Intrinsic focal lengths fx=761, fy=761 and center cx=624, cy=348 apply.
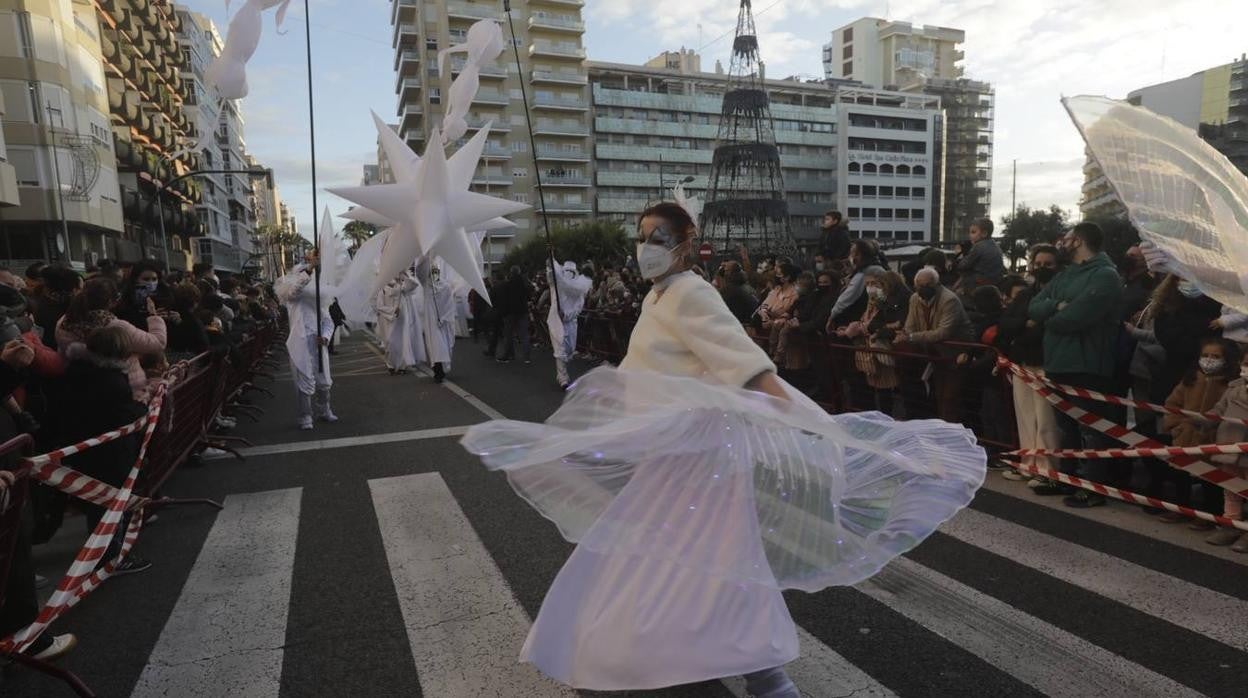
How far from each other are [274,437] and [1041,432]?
792cm

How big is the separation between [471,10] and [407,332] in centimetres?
7236

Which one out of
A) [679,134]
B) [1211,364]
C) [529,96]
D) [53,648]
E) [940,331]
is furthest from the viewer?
[679,134]

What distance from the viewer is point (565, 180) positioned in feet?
273

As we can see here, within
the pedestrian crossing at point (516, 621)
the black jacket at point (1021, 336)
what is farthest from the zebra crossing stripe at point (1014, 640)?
the black jacket at point (1021, 336)

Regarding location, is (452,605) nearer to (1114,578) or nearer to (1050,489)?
(1114,578)

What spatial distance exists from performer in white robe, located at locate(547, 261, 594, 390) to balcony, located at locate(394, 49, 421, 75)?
79046 mm

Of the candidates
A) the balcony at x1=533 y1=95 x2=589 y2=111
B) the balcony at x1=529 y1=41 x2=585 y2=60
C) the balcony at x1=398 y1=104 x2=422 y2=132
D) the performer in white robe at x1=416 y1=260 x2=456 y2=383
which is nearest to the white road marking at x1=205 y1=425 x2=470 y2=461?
the performer in white robe at x1=416 y1=260 x2=456 y2=383

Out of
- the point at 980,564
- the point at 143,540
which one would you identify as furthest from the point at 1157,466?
the point at 143,540

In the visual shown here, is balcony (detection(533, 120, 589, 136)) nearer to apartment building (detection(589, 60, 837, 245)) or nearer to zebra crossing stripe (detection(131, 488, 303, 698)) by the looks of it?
apartment building (detection(589, 60, 837, 245))

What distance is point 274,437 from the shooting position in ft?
29.2

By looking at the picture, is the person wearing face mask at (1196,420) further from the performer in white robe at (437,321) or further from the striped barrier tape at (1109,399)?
the performer in white robe at (437,321)

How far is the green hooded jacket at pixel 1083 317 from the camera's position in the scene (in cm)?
534

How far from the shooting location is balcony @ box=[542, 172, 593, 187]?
82.4 m

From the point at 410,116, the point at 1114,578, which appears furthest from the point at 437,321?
the point at 410,116
